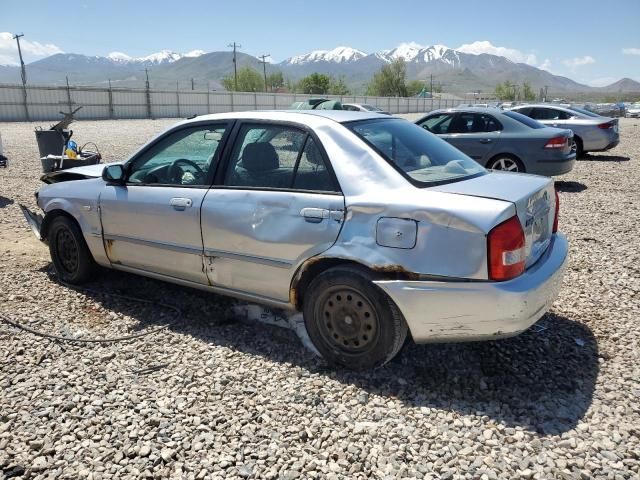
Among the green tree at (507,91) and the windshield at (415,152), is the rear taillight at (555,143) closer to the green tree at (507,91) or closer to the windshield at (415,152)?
the windshield at (415,152)

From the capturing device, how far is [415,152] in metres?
3.58

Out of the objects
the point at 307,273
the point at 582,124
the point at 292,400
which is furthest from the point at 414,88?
the point at 292,400

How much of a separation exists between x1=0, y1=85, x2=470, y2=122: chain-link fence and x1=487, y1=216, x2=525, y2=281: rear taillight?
3286cm

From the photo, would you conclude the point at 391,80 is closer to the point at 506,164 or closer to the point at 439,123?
the point at 439,123

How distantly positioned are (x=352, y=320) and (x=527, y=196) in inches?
50.4

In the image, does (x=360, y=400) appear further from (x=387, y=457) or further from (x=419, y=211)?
(x=419, y=211)

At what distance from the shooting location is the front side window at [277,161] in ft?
11.0

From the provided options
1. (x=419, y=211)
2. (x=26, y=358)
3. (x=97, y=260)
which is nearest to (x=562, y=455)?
(x=419, y=211)

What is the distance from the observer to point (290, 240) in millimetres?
3336

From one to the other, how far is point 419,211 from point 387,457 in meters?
1.31

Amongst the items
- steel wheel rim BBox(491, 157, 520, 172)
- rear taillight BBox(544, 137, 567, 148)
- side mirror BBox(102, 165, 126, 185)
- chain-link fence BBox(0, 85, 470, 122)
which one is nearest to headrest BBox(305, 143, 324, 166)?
side mirror BBox(102, 165, 126, 185)

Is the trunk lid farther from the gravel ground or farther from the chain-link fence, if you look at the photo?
the chain-link fence

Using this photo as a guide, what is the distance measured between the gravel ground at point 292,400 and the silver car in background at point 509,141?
5418 millimetres

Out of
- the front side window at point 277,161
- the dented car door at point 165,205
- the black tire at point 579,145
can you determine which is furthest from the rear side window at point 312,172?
the black tire at point 579,145
